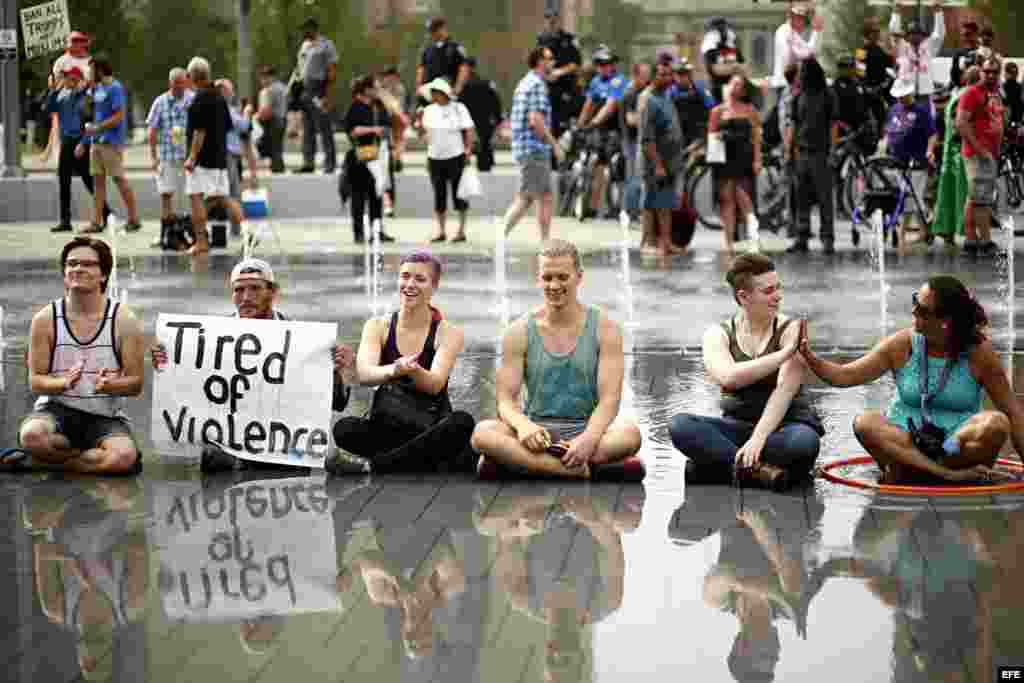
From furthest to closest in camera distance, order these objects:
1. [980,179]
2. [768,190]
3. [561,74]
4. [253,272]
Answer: [561,74], [768,190], [980,179], [253,272]

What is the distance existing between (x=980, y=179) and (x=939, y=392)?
11.4 metres

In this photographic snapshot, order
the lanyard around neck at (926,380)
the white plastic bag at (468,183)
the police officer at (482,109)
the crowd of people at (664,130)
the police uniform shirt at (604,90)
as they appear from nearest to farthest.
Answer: the lanyard around neck at (926,380)
the crowd of people at (664,130)
the white plastic bag at (468,183)
the police uniform shirt at (604,90)
the police officer at (482,109)

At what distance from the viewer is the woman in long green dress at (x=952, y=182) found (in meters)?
19.9

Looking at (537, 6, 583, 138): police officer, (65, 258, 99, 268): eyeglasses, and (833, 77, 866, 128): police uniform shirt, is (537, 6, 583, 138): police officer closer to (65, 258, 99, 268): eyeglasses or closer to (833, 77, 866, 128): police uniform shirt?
(833, 77, 866, 128): police uniform shirt

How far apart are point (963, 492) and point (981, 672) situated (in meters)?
2.70

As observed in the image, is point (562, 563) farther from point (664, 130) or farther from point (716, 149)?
point (664, 130)

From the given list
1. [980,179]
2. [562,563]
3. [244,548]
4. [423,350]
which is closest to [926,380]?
[562,563]

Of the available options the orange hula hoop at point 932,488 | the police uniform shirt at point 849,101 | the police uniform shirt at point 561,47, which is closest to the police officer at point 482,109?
the police uniform shirt at point 561,47

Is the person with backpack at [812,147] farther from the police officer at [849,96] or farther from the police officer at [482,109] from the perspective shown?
the police officer at [482,109]

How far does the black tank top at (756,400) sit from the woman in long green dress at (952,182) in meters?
11.3

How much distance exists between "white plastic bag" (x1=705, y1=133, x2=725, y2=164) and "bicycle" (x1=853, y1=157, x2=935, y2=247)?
7.13 feet

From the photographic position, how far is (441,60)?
26.8 metres

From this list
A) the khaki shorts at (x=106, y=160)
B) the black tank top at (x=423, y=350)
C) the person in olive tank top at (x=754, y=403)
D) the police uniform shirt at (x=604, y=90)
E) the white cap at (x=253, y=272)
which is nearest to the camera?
the person in olive tank top at (x=754, y=403)

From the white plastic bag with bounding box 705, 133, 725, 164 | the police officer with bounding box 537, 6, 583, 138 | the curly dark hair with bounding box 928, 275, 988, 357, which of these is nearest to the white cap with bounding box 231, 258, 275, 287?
the curly dark hair with bounding box 928, 275, 988, 357
